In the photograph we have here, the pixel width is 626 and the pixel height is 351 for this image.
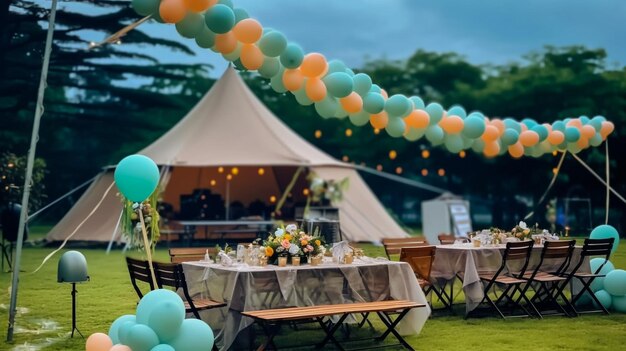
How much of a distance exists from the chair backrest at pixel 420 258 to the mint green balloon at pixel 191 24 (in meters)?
2.94

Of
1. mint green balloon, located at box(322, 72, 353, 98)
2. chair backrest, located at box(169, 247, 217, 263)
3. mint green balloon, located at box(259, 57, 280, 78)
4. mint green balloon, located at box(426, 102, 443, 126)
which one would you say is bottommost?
chair backrest, located at box(169, 247, 217, 263)

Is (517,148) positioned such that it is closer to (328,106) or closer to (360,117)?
(360,117)

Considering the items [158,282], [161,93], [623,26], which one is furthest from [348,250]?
[623,26]

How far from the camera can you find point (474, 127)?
1087 centimetres

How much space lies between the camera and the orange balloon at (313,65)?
9211mm

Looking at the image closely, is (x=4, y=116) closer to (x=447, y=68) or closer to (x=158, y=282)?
(x=447, y=68)

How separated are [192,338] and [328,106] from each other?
14.4 feet

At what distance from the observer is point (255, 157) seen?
18016 millimetres

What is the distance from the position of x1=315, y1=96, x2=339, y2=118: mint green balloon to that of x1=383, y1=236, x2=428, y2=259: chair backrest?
1.59 m

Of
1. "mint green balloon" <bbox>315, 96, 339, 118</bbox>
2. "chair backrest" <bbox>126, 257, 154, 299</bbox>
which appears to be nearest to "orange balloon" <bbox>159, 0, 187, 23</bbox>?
"mint green balloon" <bbox>315, 96, 339, 118</bbox>

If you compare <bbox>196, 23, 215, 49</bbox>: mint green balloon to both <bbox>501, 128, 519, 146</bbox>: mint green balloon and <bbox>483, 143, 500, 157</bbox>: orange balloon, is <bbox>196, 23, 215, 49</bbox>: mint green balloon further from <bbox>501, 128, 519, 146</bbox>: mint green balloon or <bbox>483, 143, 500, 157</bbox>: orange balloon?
<bbox>501, 128, 519, 146</bbox>: mint green balloon

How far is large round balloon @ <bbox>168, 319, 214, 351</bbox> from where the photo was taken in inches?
230

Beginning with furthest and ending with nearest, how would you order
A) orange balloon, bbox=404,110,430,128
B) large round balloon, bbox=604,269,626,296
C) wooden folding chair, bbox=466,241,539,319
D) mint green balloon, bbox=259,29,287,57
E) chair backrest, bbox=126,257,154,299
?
orange balloon, bbox=404,110,430,128, large round balloon, bbox=604,269,626,296, mint green balloon, bbox=259,29,287,57, wooden folding chair, bbox=466,241,539,319, chair backrest, bbox=126,257,154,299

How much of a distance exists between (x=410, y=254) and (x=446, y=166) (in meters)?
24.4
